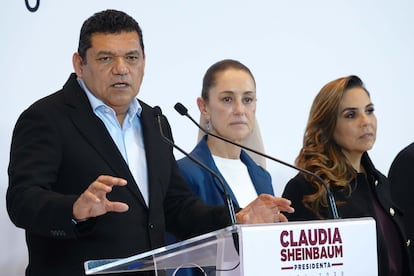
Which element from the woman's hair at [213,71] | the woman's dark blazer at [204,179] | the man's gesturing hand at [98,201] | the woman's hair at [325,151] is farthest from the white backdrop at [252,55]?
the man's gesturing hand at [98,201]

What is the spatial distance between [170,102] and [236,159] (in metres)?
0.40

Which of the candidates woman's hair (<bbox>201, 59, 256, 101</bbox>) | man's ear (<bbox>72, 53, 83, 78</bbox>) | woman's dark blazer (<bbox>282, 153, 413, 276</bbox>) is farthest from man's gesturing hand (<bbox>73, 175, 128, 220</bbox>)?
woman's hair (<bbox>201, 59, 256, 101</bbox>)

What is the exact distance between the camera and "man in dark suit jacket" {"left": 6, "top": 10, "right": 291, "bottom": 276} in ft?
6.77

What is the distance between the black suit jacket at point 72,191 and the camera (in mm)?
2070

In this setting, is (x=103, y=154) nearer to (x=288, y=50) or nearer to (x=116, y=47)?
(x=116, y=47)

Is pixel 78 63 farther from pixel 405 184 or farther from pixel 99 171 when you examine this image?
pixel 405 184

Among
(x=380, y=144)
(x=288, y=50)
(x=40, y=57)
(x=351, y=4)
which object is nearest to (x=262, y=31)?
(x=288, y=50)

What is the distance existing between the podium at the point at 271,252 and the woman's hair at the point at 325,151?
1.08m

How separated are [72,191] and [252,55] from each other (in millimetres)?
1656

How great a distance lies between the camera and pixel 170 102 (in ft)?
11.1

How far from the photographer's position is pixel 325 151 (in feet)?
10.5

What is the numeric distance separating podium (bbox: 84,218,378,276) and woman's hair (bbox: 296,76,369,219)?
108cm

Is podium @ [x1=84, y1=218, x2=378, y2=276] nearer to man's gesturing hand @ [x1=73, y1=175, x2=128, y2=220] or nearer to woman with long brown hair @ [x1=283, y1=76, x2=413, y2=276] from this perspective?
man's gesturing hand @ [x1=73, y1=175, x2=128, y2=220]

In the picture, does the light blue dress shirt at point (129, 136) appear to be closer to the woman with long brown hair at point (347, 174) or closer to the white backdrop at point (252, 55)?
the white backdrop at point (252, 55)
